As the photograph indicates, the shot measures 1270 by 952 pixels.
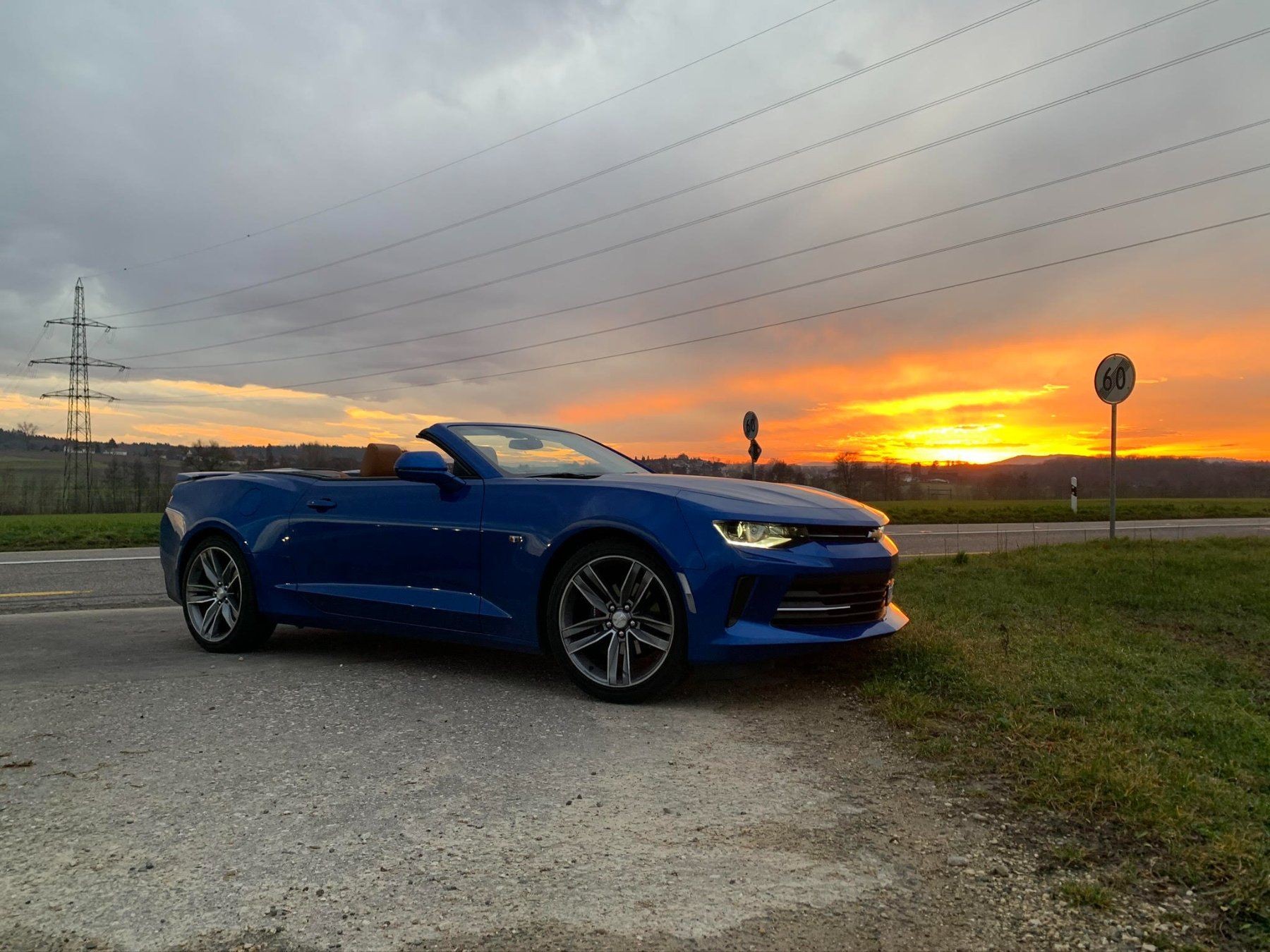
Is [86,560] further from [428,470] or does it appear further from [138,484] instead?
[138,484]

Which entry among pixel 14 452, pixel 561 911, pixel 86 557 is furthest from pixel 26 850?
pixel 14 452

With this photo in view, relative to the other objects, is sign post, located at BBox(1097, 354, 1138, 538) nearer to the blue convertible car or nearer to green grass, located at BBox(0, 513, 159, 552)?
the blue convertible car

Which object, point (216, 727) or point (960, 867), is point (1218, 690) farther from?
point (216, 727)

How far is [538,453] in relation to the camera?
538cm

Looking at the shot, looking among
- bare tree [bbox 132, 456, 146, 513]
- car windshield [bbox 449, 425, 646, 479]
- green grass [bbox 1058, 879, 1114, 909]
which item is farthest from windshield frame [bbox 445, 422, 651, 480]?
bare tree [bbox 132, 456, 146, 513]

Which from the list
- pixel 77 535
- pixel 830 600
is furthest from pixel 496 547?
pixel 77 535

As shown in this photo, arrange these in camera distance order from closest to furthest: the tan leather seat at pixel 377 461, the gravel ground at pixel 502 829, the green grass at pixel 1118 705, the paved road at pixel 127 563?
the gravel ground at pixel 502 829
the green grass at pixel 1118 705
the tan leather seat at pixel 377 461
the paved road at pixel 127 563

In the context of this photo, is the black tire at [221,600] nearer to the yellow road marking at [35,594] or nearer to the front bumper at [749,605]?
the front bumper at [749,605]

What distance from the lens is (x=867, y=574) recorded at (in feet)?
14.8

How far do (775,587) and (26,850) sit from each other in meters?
2.92

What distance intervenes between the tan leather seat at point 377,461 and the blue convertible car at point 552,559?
11 millimetres

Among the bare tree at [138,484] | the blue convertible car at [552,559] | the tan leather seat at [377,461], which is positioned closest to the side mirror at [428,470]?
the blue convertible car at [552,559]

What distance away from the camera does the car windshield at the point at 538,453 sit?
16.9ft

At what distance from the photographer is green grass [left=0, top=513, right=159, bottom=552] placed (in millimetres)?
16188
